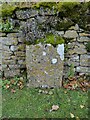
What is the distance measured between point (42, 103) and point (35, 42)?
3.79ft

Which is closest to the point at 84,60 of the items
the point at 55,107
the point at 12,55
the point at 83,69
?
the point at 83,69

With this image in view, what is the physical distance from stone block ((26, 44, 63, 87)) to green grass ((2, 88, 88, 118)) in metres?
0.20

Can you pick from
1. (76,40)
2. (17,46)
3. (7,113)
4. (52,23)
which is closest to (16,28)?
(17,46)

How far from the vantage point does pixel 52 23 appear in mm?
5055

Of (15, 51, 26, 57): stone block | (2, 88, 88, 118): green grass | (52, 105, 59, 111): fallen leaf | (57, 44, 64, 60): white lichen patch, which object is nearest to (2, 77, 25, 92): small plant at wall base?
(2, 88, 88, 118): green grass

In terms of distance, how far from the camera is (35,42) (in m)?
4.95

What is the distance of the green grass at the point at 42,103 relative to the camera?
4.55 m

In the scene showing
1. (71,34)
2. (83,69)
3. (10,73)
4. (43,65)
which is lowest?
(10,73)

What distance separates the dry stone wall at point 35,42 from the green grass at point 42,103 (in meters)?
0.35

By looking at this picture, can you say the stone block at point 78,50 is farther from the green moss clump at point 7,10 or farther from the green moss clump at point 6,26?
the green moss clump at point 7,10

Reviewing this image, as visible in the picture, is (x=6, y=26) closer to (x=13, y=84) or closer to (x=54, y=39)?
(x=54, y=39)

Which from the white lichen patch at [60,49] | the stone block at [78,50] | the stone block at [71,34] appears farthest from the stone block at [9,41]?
the stone block at [78,50]

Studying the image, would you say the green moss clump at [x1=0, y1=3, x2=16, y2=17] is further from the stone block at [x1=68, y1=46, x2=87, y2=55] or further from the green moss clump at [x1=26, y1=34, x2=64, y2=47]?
the stone block at [x1=68, y1=46, x2=87, y2=55]

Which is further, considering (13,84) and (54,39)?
(13,84)
